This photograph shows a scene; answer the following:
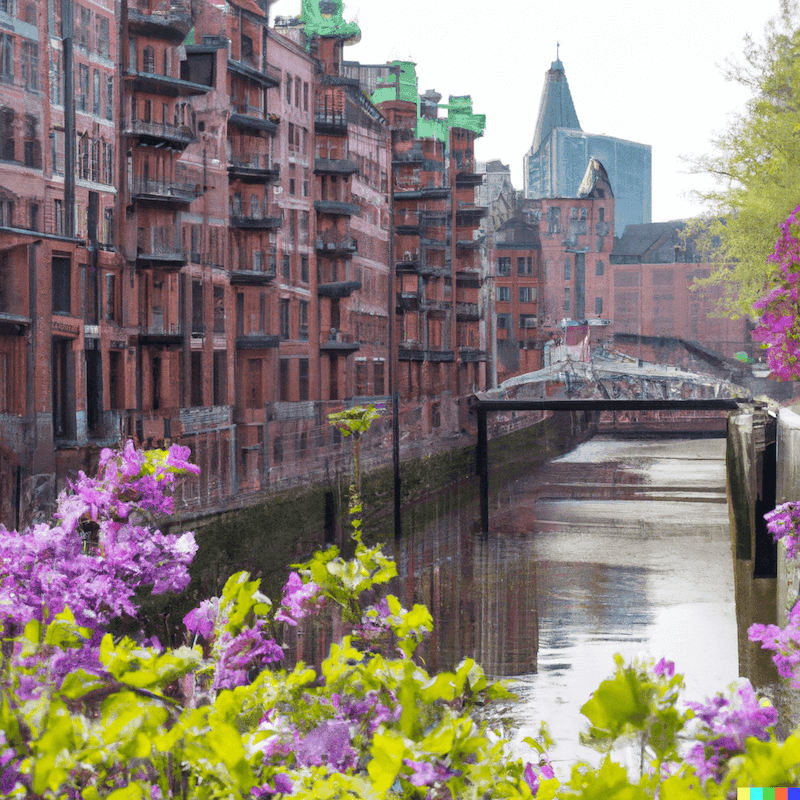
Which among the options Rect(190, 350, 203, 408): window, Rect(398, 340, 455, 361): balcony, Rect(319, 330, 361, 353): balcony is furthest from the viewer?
Rect(398, 340, 455, 361): balcony

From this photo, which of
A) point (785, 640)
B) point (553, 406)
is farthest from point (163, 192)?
point (553, 406)

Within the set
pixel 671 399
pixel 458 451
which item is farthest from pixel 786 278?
pixel 458 451

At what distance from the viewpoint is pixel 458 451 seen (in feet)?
71.6

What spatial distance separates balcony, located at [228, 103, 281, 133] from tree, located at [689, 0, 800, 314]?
19.8 feet

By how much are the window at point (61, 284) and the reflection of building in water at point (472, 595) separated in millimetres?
4441

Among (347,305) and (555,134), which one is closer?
(347,305)

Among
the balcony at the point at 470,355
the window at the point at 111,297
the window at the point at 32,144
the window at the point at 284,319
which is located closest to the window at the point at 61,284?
the window at the point at 111,297

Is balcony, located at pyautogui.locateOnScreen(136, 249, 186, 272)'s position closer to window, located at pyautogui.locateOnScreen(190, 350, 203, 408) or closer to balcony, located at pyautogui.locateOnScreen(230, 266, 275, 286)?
window, located at pyautogui.locateOnScreen(190, 350, 203, 408)

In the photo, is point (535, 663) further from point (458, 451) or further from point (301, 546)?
point (458, 451)

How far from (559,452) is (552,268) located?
18.9 feet

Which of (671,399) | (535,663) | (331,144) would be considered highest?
(331,144)

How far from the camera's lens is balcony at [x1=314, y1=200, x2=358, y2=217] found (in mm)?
16377

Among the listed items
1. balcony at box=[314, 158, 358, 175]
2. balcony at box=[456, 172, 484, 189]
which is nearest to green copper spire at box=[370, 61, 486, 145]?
balcony at box=[456, 172, 484, 189]

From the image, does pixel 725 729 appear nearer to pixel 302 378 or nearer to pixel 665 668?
pixel 665 668
